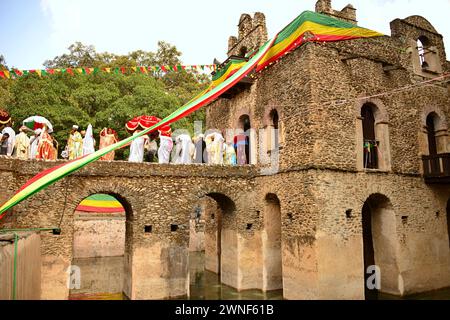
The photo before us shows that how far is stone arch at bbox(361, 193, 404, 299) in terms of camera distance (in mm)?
12547

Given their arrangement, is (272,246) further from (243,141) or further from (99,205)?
(99,205)

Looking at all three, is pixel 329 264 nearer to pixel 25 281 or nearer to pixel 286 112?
pixel 286 112

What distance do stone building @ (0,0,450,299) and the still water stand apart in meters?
0.42

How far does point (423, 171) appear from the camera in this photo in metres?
13.7

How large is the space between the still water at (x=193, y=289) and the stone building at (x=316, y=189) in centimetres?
42

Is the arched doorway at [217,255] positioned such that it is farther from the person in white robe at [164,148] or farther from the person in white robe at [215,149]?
the person in white robe at [164,148]

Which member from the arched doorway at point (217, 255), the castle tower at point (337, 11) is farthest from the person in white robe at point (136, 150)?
the castle tower at point (337, 11)

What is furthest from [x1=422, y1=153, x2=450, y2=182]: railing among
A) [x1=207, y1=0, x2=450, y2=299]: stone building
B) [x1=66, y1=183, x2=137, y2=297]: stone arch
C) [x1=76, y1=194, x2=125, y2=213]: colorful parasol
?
[x1=76, y1=194, x2=125, y2=213]: colorful parasol

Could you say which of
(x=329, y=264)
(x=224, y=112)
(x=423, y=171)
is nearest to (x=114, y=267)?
(x=224, y=112)

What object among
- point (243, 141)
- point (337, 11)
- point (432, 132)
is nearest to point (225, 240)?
point (243, 141)

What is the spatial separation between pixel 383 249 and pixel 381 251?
0.44 ft

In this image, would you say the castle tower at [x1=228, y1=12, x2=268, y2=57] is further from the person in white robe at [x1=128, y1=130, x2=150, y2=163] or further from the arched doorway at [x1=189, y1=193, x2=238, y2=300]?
the arched doorway at [x1=189, y1=193, x2=238, y2=300]

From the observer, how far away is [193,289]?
14.0 meters
